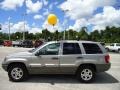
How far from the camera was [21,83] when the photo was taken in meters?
9.77

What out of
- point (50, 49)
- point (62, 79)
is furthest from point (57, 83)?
point (50, 49)

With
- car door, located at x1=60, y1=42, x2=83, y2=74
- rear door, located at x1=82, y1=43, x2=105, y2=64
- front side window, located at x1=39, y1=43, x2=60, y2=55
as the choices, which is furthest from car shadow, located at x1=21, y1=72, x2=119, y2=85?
front side window, located at x1=39, y1=43, x2=60, y2=55

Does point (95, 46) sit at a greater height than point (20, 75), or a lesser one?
greater

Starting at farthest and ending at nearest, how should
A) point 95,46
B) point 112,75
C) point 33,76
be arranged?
point 112,75, point 33,76, point 95,46

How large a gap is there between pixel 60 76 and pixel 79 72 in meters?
1.42

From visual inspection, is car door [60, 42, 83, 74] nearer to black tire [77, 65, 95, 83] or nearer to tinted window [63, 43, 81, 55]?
tinted window [63, 43, 81, 55]

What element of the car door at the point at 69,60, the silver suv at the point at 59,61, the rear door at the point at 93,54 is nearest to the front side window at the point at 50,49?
the silver suv at the point at 59,61

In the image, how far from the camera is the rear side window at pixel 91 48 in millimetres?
10266

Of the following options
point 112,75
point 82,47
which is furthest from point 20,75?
point 112,75

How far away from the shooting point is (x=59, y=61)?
1000 cm

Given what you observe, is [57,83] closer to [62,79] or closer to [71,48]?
[62,79]

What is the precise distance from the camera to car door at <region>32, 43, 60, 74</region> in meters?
9.95

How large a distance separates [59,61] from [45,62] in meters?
0.57

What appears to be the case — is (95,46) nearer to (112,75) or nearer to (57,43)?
(57,43)
